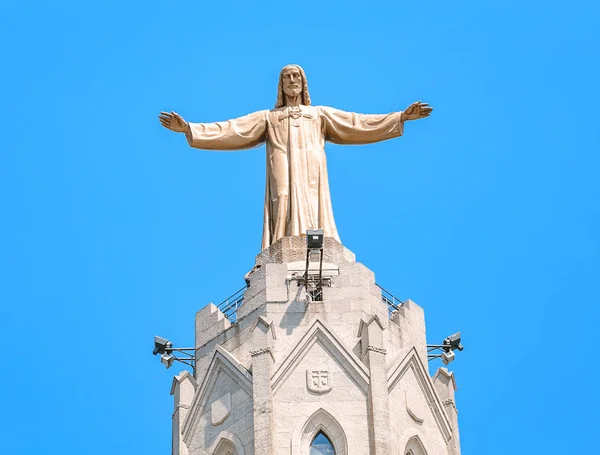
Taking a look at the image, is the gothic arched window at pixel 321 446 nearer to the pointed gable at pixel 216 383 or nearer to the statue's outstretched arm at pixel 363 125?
the pointed gable at pixel 216 383

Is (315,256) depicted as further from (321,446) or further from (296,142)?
(321,446)

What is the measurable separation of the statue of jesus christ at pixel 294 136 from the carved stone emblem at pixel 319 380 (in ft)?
17.4

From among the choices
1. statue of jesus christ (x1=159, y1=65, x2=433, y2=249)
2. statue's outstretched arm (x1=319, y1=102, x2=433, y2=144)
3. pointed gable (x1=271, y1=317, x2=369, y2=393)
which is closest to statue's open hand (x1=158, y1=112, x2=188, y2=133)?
statue of jesus christ (x1=159, y1=65, x2=433, y2=249)

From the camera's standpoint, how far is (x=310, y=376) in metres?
49.0

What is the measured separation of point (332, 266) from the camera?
51.5 m

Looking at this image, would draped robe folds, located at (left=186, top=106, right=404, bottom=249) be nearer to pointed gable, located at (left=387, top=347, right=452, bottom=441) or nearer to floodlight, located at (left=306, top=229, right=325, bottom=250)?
floodlight, located at (left=306, top=229, right=325, bottom=250)

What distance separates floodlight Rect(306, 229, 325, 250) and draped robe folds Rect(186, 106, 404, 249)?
137 inches

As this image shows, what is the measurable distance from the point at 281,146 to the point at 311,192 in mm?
1695

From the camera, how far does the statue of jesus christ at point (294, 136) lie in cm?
5344

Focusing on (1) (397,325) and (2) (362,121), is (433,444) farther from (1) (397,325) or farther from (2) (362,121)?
(2) (362,121)

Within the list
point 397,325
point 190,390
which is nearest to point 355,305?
point 397,325

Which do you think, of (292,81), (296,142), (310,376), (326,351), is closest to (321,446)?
(310,376)

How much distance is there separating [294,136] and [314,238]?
5.96 meters

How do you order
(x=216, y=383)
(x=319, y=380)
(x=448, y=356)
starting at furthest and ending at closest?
(x=448, y=356)
(x=216, y=383)
(x=319, y=380)
